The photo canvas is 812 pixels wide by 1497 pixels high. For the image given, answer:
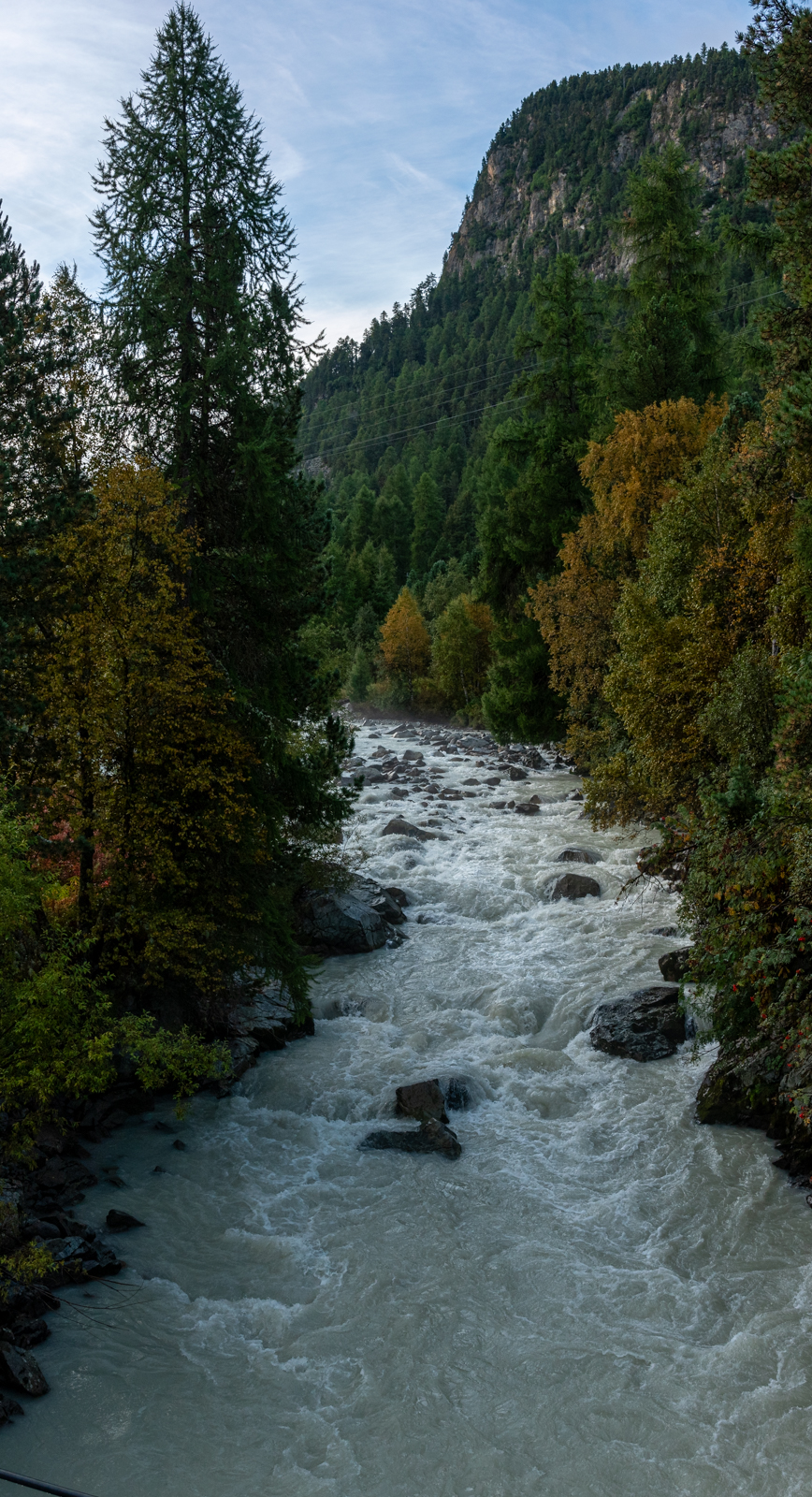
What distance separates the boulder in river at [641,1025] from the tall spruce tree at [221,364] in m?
4.88

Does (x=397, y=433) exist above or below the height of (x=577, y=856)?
above

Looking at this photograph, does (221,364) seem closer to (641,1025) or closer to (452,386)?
(641,1025)

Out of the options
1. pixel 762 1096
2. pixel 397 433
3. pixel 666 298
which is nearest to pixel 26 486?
pixel 762 1096

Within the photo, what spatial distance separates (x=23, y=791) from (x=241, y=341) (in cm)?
709

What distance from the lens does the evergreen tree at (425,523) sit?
98.8 m

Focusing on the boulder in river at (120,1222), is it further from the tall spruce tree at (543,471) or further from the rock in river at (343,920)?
the tall spruce tree at (543,471)

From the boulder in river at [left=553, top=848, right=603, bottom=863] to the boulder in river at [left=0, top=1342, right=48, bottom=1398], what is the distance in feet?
53.9

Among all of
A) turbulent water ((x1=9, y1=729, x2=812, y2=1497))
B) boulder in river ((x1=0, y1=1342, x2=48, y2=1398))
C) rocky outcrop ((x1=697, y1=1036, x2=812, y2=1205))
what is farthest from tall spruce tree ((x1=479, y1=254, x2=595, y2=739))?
boulder in river ((x1=0, y1=1342, x2=48, y2=1398))

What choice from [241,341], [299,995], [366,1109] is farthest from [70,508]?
[366,1109]

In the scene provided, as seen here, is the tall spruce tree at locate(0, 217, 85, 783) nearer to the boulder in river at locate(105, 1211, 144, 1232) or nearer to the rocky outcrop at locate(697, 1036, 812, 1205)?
the boulder in river at locate(105, 1211, 144, 1232)

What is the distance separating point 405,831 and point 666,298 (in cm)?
2147

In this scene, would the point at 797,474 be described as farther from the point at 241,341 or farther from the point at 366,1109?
the point at 366,1109

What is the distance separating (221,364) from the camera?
13109 mm

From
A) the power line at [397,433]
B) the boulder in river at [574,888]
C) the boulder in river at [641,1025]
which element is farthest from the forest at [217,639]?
the power line at [397,433]
